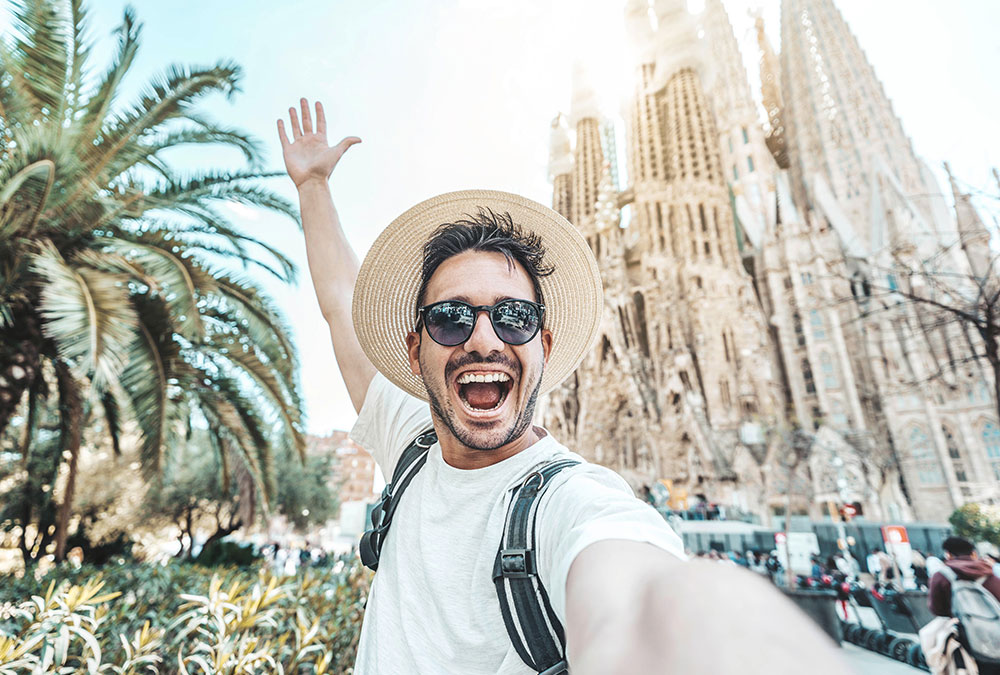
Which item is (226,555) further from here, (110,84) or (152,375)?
(110,84)

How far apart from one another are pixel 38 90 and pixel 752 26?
50.7 metres

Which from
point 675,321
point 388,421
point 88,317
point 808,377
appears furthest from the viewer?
point 675,321

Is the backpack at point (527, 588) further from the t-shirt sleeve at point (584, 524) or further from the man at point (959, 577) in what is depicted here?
the man at point (959, 577)

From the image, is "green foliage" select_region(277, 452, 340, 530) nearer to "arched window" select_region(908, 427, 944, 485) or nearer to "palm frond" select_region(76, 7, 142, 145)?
"palm frond" select_region(76, 7, 142, 145)

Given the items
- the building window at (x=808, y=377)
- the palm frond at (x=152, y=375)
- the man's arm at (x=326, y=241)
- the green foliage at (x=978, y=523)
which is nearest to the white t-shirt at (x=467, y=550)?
the man's arm at (x=326, y=241)

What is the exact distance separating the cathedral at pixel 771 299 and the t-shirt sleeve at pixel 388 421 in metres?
17.2

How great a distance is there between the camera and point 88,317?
12.0 ft

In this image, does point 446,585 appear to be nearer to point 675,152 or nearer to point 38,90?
point 38,90

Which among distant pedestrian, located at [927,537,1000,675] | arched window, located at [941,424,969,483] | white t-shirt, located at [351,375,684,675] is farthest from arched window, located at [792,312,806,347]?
white t-shirt, located at [351,375,684,675]

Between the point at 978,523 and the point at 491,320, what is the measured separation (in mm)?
19532

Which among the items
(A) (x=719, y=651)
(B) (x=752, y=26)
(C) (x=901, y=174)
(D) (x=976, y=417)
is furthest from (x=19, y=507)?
(B) (x=752, y=26)

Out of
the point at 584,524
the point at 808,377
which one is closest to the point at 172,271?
the point at 584,524

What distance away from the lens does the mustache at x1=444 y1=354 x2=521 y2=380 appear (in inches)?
41.9

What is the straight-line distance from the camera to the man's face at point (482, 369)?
3.34ft
